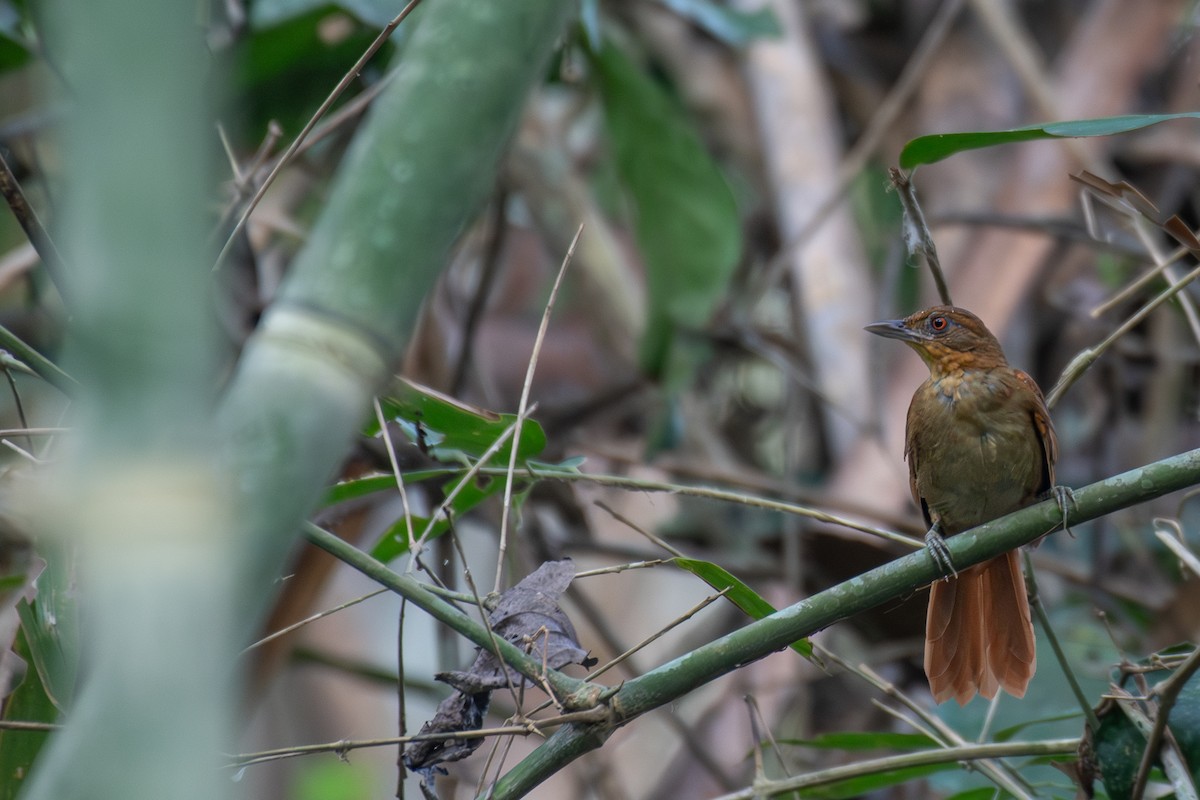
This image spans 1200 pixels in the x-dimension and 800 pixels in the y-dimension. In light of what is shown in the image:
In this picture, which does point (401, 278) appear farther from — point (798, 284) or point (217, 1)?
point (798, 284)

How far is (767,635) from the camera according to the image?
4.51ft

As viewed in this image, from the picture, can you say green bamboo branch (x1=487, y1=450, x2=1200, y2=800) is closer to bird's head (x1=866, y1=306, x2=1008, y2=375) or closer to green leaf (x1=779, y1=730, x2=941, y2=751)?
green leaf (x1=779, y1=730, x2=941, y2=751)

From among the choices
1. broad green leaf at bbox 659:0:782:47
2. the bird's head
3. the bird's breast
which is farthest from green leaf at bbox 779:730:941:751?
broad green leaf at bbox 659:0:782:47

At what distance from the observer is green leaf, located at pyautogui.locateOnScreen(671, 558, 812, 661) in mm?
1651

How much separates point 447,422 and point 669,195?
Result: 2457mm

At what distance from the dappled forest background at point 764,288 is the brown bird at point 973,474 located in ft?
2.16

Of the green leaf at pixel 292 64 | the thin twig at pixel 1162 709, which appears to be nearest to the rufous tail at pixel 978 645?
the thin twig at pixel 1162 709

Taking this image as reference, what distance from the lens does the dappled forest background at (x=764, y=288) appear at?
11.8 ft

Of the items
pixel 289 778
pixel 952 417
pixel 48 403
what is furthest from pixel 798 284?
pixel 289 778

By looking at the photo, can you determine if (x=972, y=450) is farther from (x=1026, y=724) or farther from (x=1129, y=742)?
(x=1129, y=742)

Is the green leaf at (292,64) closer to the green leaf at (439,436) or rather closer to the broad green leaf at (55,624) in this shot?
the green leaf at (439,436)

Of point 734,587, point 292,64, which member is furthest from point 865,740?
point 292,64

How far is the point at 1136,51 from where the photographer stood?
14.6 feet

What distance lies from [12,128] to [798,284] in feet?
8.72
